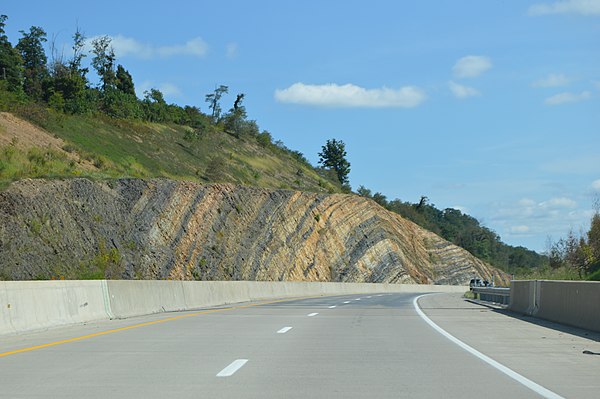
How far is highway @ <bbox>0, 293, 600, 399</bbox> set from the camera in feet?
31.7

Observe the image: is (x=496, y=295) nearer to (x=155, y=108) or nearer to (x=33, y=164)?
(x=33, y=164)

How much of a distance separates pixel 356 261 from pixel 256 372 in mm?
79797

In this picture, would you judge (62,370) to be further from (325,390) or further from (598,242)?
(598,242)

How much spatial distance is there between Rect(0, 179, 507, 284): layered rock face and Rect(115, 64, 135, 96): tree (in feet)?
115

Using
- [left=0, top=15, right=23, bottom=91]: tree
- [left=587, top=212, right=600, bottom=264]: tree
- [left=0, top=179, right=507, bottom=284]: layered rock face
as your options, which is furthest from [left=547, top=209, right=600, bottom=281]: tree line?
[left=0, top=15, right=23, bottom=91]: tree

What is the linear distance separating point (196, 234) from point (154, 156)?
16.1 m

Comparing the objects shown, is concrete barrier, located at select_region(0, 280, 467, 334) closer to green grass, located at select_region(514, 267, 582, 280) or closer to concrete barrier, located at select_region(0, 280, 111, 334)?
concrete barrier, located at select_region(0, 280, 111, 334)

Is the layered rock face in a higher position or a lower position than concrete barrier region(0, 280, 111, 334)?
higher

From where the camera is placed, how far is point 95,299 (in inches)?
870

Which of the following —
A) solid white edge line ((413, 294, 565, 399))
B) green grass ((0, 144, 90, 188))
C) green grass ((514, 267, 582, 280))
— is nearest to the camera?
solid white edge line ((413, 294, 565, 399))

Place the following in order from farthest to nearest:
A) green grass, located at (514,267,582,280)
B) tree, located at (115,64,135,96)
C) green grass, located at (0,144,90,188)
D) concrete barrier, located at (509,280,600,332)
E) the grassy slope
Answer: tree, located at (115,64,135,96) < the grassy slope < green grass, located at (0,144,90,188) < green grass, located at (514,267,582,280) < concrete barrier, located at (509,280,600,332)

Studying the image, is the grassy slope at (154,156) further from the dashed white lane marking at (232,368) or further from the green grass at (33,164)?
the dashed white lane marking at (232,368)

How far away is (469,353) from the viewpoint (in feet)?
45.6

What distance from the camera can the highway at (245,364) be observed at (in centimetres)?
967
